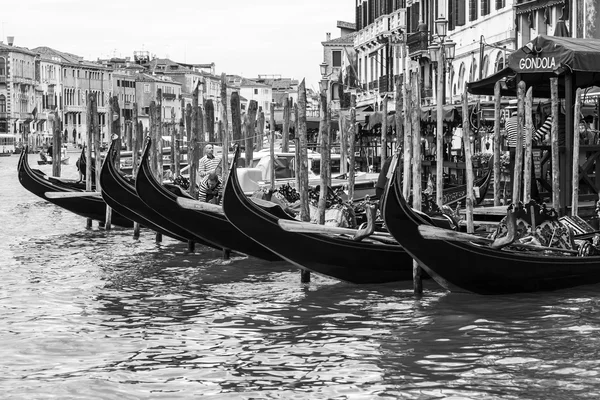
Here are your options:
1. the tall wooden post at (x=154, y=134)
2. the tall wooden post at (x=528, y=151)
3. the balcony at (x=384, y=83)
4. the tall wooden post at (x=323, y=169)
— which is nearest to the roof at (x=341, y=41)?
the balcony at (x=384, y=83)

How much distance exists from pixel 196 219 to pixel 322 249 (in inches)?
96.7

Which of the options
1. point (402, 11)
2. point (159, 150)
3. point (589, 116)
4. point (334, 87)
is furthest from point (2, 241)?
point (334, 87)

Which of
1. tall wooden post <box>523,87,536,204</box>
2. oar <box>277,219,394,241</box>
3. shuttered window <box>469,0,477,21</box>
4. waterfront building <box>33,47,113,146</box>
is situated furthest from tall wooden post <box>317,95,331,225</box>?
waterfront building <box>33,47,113,146</box>

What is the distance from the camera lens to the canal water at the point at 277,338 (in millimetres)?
6492

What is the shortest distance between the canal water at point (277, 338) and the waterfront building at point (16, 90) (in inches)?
2480

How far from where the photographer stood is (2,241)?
1512 cm

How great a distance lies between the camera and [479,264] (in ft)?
28.2

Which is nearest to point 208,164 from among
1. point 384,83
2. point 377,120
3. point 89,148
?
point 89,148

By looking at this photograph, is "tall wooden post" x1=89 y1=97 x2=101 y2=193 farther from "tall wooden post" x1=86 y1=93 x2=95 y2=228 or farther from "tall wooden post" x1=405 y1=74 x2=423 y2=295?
"tall wooden post" x1=405 y1=74 x2=423 y2=295

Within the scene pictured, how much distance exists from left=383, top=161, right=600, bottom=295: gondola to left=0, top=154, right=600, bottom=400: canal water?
114 millimetres

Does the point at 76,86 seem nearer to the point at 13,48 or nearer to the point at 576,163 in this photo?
the point at 13,48

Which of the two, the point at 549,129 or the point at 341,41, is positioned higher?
the point at 341,41

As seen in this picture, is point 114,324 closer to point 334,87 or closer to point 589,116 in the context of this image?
point 589,116

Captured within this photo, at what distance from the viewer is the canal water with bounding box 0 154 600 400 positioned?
6.49 meters
